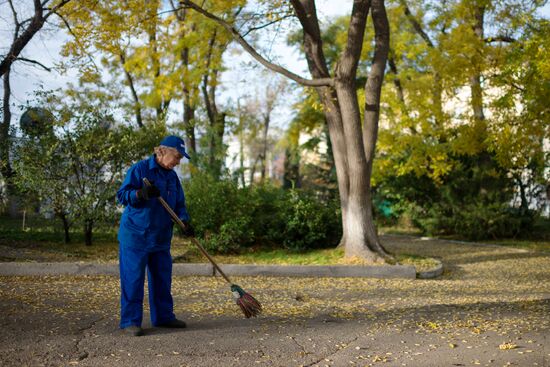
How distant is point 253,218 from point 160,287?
25.3 feet

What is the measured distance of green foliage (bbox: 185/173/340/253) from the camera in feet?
43.4

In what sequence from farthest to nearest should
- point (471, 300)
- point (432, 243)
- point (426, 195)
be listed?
1. point (426, 195)
2. point (432, 243)
3. point (471, 300)

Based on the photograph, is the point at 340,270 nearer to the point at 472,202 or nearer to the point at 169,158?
the point at 169,158

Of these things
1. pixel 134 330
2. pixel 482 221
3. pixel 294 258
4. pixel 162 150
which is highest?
pixel 162 150

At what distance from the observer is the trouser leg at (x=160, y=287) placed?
6113 mm

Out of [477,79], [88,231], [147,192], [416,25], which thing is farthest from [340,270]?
[416,25]

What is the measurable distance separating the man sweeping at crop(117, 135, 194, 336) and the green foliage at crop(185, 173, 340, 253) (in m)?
6.76

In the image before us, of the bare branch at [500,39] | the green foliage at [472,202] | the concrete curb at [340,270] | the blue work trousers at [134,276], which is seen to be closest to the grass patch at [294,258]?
the concrete curb at [340,270]

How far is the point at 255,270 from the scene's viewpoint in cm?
1072

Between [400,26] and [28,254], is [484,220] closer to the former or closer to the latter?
[400,26]

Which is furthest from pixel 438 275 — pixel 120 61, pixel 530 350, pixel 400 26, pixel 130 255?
pixel 120 61

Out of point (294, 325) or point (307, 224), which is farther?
point (307, 224)

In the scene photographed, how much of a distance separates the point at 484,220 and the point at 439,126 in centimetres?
318

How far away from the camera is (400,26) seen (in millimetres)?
21766
